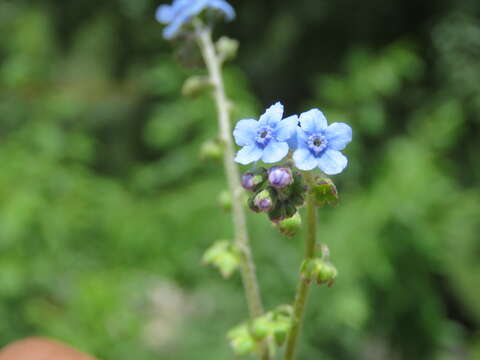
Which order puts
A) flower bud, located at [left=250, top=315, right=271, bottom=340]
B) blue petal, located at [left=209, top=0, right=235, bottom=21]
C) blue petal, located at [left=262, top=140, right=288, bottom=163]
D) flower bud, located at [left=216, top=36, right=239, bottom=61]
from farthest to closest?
flower bud, located at [left=216, top=36, right=239, bottom=61] → blue petal, located at [left=209, top=0, right=235, bottom=21] → flower bud, located at [left=250, top=315, right=271, bottom=340] → blue petal, located at [left=262, top=140, right=288, bottom=163]

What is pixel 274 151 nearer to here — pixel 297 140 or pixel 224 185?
pixel 297 140

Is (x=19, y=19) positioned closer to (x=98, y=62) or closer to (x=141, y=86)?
(x=98, y=62)

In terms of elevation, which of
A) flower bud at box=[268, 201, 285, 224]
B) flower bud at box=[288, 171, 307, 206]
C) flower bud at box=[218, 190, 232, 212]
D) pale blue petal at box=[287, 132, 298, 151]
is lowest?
flower bud at box=[268, 201, 285, 224]

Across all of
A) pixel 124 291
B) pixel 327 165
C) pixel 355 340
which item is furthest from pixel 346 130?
pixel 355 340

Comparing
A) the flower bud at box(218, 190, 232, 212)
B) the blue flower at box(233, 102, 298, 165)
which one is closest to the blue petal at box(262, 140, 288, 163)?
the blue flower at box(233, 102, 298, 165)

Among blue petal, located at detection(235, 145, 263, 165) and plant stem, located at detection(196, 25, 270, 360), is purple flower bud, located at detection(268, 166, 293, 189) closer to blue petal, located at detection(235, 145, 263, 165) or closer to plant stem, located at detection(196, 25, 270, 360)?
blue petal, located at detection(235, 145, 263, 165)

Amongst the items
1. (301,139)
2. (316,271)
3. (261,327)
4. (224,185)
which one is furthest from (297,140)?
(224,185)

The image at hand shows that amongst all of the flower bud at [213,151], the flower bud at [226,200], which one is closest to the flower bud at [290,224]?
the flower bud at [226,200]
